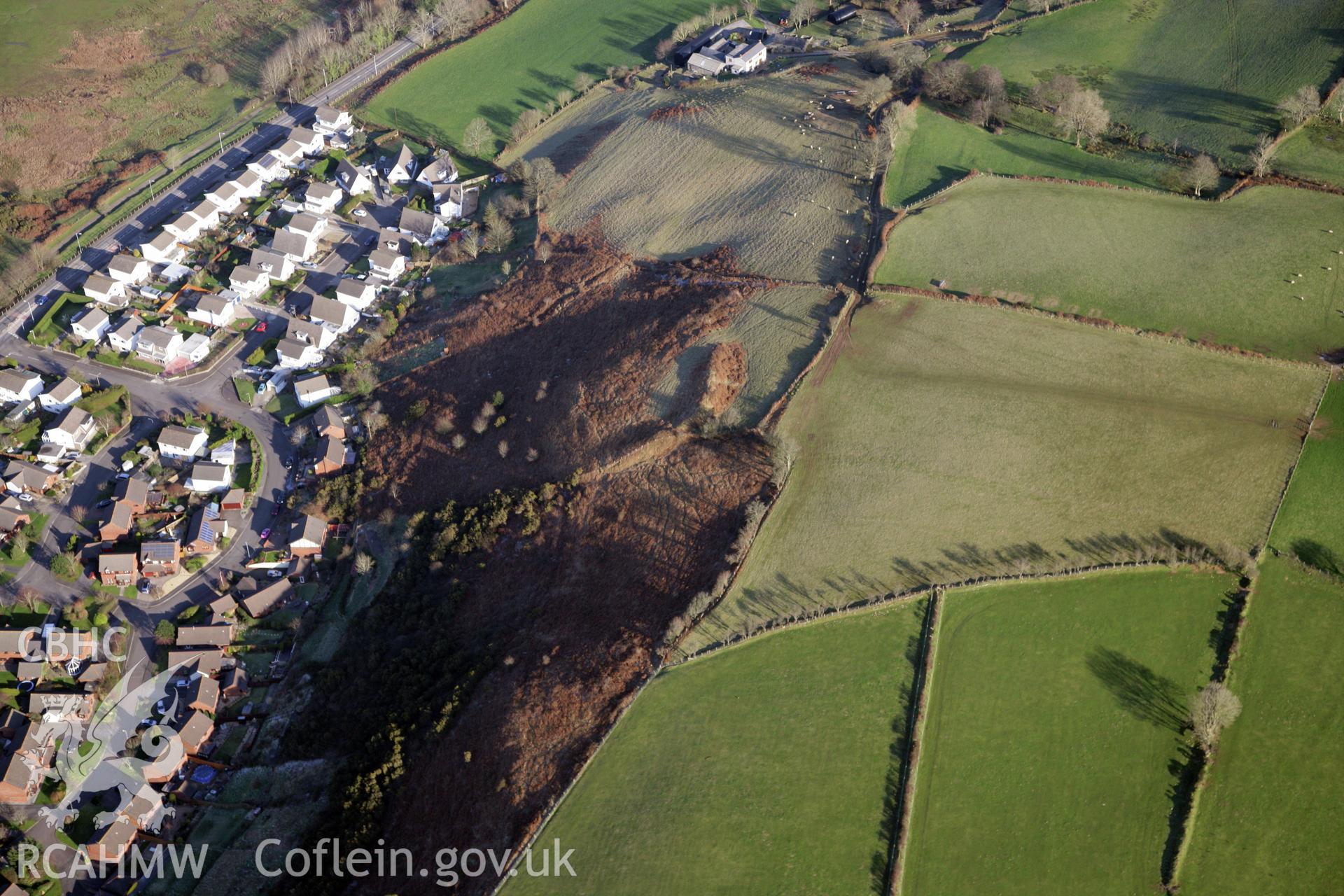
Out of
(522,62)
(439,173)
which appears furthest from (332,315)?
(522,62)

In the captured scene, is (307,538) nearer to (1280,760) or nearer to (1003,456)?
(1003,456)

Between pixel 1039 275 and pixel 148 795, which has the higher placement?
pixel 1039 275

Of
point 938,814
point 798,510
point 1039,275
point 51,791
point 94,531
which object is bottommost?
point 51,791

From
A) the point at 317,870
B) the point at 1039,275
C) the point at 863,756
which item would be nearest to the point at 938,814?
the point at 863,756

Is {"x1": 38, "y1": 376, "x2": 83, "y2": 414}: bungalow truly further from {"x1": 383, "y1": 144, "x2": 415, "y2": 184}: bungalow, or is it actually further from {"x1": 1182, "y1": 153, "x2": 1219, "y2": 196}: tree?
{"x1": 1182, "y1": 153, "x2": 1219, "y2": 196}: tree

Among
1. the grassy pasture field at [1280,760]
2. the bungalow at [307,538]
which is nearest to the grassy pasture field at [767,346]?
the bungalow at [307,538]

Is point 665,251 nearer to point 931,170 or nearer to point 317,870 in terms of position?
point 931,170

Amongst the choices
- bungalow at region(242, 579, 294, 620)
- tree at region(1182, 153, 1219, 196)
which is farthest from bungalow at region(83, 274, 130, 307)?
tree at region(1182, 153, 1219, 196)
